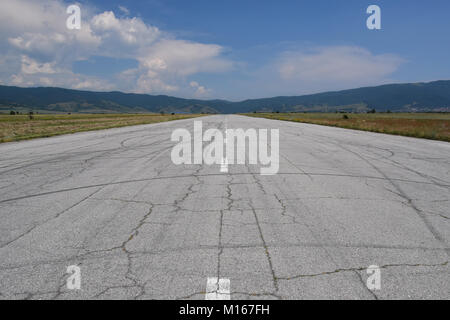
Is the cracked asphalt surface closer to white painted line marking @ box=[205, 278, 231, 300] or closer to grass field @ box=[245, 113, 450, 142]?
white painted line marking @ box=[205, 278, 231, 300]

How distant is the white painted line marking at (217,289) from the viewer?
8.41ft

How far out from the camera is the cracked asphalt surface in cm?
273

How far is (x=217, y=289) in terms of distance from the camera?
2.66 meters

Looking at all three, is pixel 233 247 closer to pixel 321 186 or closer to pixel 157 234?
pixel 157 234

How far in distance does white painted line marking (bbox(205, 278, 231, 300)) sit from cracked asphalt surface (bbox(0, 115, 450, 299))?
64mm

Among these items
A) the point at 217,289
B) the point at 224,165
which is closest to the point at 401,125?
the point at 224,165

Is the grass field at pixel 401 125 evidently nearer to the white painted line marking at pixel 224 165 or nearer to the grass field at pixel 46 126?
the white painted line marking at pixel 224 165

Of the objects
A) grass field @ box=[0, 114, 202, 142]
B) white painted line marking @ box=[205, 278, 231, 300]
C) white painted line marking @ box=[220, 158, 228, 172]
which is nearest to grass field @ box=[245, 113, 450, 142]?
white painted line marking @ box=[220, 158, 228, 172]

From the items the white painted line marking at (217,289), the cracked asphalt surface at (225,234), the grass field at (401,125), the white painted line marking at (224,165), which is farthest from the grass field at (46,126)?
the grass field at (401,125)

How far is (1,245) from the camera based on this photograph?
3.58 m

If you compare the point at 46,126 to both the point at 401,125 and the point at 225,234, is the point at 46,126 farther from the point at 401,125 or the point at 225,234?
the point at 401,125

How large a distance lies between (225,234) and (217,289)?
1.20m

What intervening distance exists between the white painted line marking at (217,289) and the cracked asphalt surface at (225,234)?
0.21 ft
